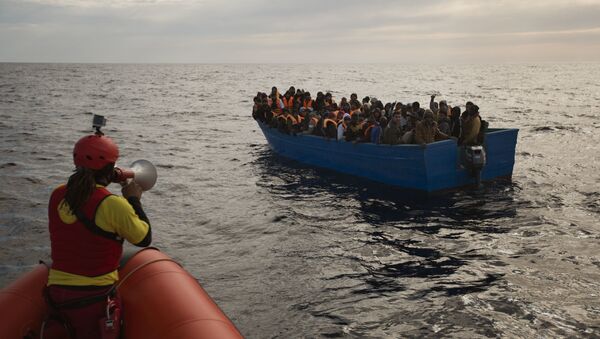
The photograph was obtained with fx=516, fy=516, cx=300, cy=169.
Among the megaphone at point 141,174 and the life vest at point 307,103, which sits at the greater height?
the megaphone at point 141,174

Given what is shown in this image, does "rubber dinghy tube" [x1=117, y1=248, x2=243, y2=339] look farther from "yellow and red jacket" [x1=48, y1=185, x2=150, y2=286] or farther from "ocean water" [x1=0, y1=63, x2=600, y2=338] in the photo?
"ocean water" [x1=0, y1=63, x2=600, y2=338]

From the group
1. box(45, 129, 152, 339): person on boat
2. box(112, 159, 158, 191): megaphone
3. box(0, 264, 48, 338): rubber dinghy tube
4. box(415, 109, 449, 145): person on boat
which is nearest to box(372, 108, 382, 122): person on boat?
box(415, 109, 449, 145): person on boat

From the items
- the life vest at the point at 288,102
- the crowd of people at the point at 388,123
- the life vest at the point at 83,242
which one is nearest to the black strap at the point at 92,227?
the life vest at the point at 83,242

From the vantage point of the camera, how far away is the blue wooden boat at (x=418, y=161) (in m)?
12.6

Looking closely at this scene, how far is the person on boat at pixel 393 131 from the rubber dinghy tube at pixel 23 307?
383 inches

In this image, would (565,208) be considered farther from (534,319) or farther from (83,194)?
(83,194)

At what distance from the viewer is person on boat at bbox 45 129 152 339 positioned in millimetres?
3451

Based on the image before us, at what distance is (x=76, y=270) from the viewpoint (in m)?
3.63

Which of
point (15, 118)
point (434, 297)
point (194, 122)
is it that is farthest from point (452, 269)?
point (15, 118)

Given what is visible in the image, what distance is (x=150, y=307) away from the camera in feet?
13.6

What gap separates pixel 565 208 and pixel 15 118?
35518mm

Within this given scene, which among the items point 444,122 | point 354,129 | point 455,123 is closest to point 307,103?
point 354,129

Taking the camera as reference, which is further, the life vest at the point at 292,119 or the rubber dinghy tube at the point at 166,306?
the life vest at the point at 292,119

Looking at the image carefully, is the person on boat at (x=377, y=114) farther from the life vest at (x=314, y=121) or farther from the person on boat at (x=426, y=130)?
the life vest at (x=314, y=121)
